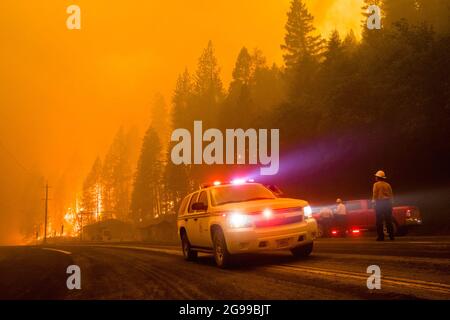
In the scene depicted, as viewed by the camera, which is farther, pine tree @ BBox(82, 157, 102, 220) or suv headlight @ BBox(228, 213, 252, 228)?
pine tree @ BBox(82, 157, 102, 220)

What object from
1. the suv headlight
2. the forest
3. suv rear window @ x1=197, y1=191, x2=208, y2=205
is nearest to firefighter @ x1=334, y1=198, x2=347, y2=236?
the forest

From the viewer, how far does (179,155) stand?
72125 millimetres

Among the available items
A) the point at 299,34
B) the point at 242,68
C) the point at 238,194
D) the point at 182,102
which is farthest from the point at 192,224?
the point at 182,102

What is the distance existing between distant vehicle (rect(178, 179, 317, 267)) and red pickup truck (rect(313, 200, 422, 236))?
9.83 m

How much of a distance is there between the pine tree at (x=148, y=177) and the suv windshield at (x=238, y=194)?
75269mm

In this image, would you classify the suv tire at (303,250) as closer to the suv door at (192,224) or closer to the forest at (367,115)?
the suv door at (192,224)

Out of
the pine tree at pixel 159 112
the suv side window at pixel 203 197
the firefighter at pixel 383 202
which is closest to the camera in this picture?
the suv side window at pixel 203 197

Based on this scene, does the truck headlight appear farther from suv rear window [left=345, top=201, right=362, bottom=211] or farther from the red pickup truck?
suv rear window [left=345, top=201, right=362, bottom=211]

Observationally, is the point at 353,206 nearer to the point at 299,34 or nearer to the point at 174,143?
the point at 299,34

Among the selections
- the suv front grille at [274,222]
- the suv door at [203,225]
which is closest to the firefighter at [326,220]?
the suv door at [203,225]

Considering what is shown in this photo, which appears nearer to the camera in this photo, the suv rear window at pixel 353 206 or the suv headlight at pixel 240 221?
the suv headlight at pixel 240 221

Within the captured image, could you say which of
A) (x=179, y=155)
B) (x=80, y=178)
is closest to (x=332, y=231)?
(x=179, y=155)

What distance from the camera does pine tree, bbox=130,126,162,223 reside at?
278 ft

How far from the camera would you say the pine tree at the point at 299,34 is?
205 feet
